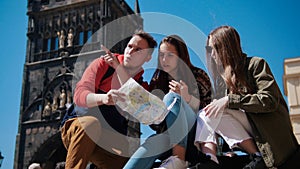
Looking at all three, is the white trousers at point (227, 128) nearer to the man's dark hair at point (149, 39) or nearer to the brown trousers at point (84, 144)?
the brown trousers at point (84, 144)

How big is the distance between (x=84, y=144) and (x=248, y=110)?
3.70 ft

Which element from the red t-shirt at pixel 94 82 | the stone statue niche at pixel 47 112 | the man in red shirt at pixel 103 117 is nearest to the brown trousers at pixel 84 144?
the man in red shirt at pixel 103 117

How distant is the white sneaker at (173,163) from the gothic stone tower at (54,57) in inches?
730

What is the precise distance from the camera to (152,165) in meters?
2.67

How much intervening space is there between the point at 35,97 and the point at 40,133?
83.6 inches

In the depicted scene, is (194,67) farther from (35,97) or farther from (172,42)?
(35,97)

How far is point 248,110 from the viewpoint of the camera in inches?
99.1

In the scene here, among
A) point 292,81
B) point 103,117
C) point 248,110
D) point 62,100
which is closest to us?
point 248,110

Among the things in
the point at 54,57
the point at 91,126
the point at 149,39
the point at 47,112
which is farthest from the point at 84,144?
the point at 54,57

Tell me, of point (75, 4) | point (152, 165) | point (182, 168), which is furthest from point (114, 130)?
point (75, 4)

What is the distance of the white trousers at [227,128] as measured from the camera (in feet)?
8.39

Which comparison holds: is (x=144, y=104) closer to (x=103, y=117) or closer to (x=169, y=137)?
(x=169, y=137)

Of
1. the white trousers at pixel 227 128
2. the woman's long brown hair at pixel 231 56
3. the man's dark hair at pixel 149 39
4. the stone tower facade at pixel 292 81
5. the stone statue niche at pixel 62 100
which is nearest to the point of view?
the white trousers at pixel 227 128

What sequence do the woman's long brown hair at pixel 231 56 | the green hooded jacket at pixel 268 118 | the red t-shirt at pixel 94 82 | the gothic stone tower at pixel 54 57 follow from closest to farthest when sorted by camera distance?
the green hooded jacket at pixel 268 118, the woman's long brown hair at pixel 231 56, the red t-shirt at pixel 94 82, the gothic stone tower at pixel 54 57
